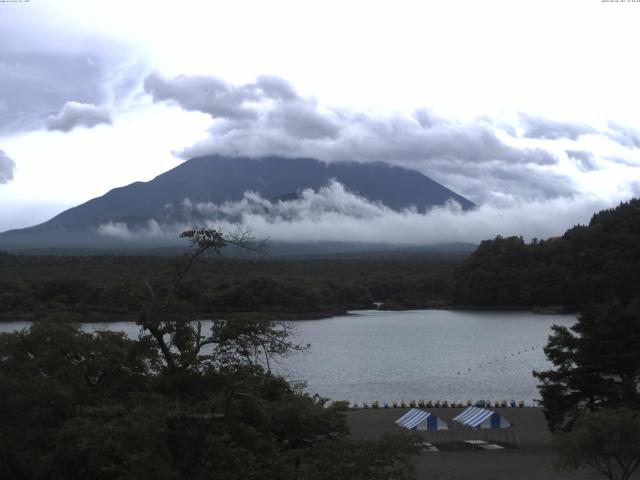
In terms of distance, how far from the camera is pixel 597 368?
1655 centimetres

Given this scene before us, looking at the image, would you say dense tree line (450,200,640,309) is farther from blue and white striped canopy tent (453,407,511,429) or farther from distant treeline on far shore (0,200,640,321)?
blue and white striped canopy tent (453,407,511,429)

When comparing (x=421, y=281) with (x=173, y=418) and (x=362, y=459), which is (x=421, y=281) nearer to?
(x=362, y=459)

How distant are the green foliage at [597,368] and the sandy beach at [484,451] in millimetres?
1248

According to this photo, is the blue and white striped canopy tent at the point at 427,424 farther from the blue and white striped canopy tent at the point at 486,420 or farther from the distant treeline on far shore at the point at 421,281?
the distant treeline on far shore at the point at 421,281

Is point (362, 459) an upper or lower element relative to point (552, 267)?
lower

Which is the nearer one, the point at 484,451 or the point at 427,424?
the point at 484,451

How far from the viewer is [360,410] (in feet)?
75.0

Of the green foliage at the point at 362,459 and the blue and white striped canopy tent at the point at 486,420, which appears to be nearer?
the green foliage at the point at 362,459

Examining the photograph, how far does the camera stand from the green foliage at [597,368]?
53.9ft

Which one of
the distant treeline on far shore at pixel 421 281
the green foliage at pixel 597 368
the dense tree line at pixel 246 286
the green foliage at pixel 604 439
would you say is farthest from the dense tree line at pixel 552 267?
the green foliage at pixel 604 439

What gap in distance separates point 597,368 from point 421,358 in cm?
2102

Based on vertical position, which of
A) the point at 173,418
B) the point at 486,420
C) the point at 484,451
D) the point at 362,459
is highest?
the point at 173,418

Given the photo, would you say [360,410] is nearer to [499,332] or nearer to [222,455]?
[222,455]

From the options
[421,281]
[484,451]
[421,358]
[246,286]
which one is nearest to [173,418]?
[484,451]
